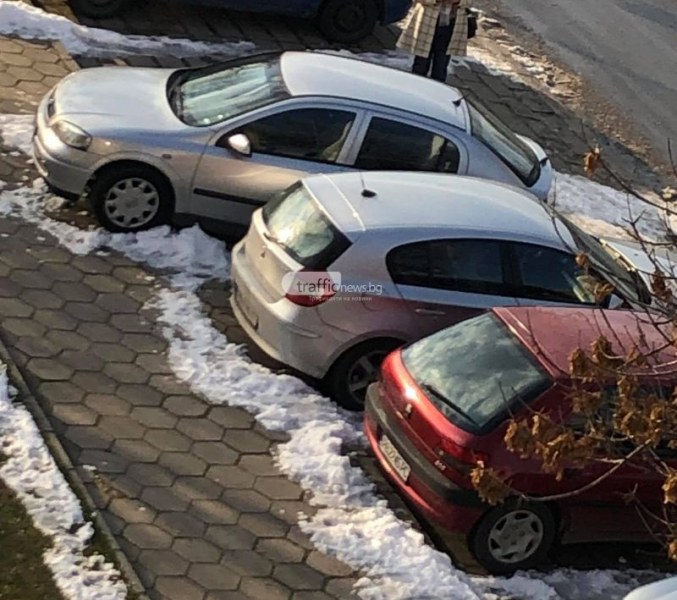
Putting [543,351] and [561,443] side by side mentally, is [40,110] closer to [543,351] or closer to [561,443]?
[543,351]

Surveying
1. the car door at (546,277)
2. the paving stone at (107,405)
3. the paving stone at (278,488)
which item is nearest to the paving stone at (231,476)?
the paving stone at (278,488)

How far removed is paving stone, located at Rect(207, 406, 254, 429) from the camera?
8.98m

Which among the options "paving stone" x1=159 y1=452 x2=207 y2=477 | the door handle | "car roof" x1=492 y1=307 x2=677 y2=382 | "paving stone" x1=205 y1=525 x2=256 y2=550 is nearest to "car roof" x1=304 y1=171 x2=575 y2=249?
the door handle

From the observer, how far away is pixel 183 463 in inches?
336

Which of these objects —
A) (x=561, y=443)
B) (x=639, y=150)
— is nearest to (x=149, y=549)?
(x=561, y=443)

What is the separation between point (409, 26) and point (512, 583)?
7.34 m

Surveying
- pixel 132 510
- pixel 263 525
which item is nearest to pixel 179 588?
pixel 132 510

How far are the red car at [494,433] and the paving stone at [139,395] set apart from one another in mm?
1474

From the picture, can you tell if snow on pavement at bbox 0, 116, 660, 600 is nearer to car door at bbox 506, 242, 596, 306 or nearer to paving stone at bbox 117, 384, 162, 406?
paving stone at bbox 117, 384, 162, 406

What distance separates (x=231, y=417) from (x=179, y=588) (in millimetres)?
1729

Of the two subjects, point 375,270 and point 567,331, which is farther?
point 375,270

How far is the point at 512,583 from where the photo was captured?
8062 millimetres

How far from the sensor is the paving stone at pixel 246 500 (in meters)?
8.28

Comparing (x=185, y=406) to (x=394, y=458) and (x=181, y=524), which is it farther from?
(x=394, y=458)
